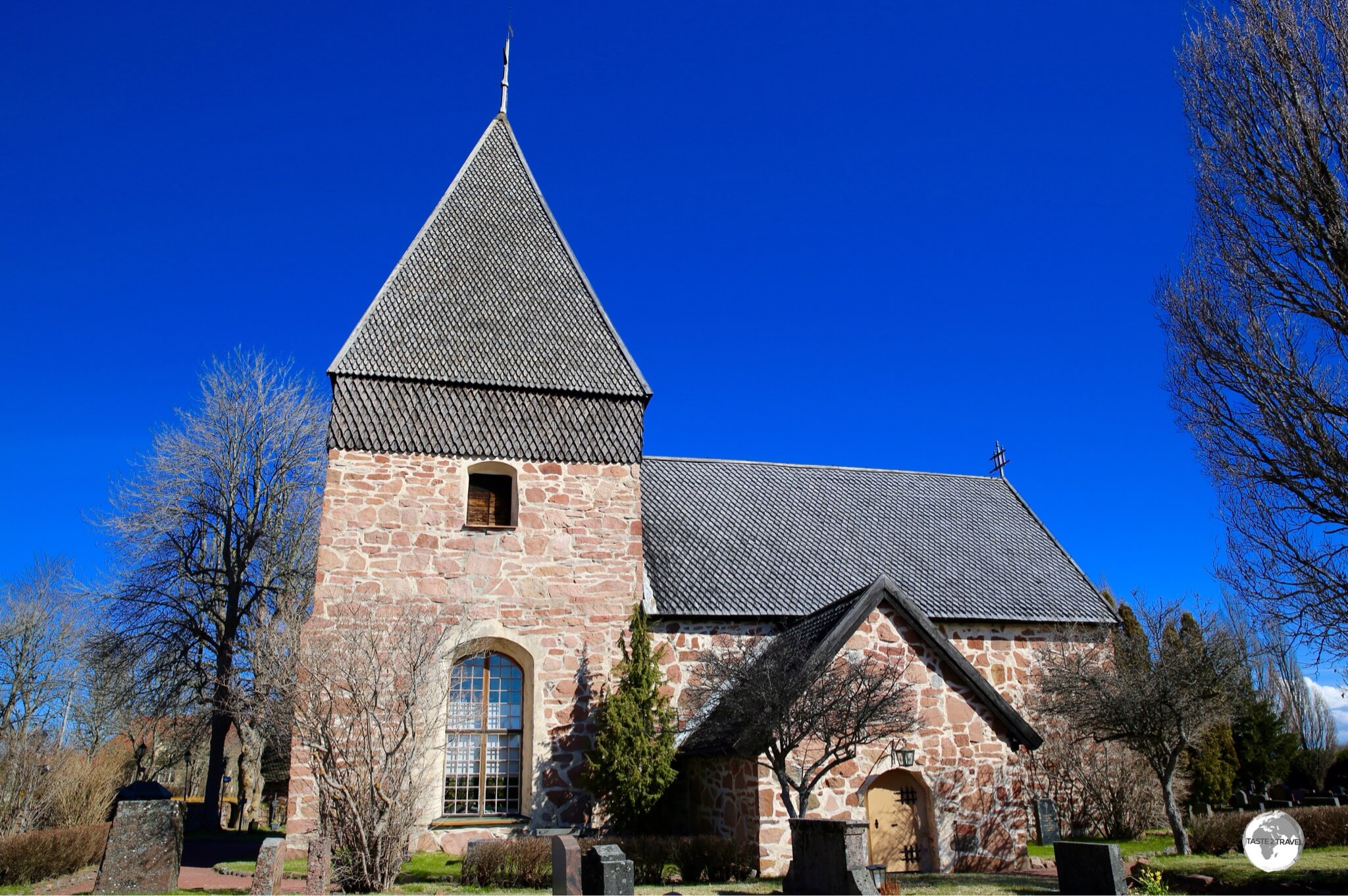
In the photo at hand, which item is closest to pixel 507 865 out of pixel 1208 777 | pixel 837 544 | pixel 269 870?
pixel 269 870

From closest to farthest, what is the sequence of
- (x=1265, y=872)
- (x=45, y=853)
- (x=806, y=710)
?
(x=1265, y=872)
(x=806, y=710)
(x=45, y=853)

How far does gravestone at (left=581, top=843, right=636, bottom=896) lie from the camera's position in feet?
28.1

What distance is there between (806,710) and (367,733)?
5680 millimetres

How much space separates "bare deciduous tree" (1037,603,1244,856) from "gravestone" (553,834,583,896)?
9530mm

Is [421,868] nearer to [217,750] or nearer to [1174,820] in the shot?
[1174,820]

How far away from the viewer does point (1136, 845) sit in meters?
16.0

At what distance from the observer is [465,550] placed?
573 inches

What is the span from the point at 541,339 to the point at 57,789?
11.6 metres

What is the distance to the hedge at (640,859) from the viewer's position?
36.8 feet

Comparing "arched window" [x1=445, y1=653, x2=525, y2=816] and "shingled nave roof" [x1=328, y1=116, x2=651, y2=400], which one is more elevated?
"shingled nave roof" [x1=328, y1=116, x2=651, y2=400]

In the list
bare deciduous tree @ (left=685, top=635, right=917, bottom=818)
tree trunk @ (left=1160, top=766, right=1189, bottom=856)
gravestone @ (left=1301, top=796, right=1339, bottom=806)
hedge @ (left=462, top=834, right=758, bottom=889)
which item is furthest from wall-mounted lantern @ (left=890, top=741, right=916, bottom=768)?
gravestone @ (left=1301, top=796, right=1339, bottom=806)

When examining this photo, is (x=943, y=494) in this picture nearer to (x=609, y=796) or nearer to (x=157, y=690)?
(x=609, y=796)

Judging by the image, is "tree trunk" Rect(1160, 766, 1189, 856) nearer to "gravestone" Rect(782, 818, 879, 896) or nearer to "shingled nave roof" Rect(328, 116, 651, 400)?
"gravestone" Rect(782, 818, 879, 896)

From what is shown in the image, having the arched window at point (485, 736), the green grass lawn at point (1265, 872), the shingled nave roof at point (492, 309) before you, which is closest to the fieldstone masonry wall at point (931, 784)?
the green grass lawn at point (1265, 872)
